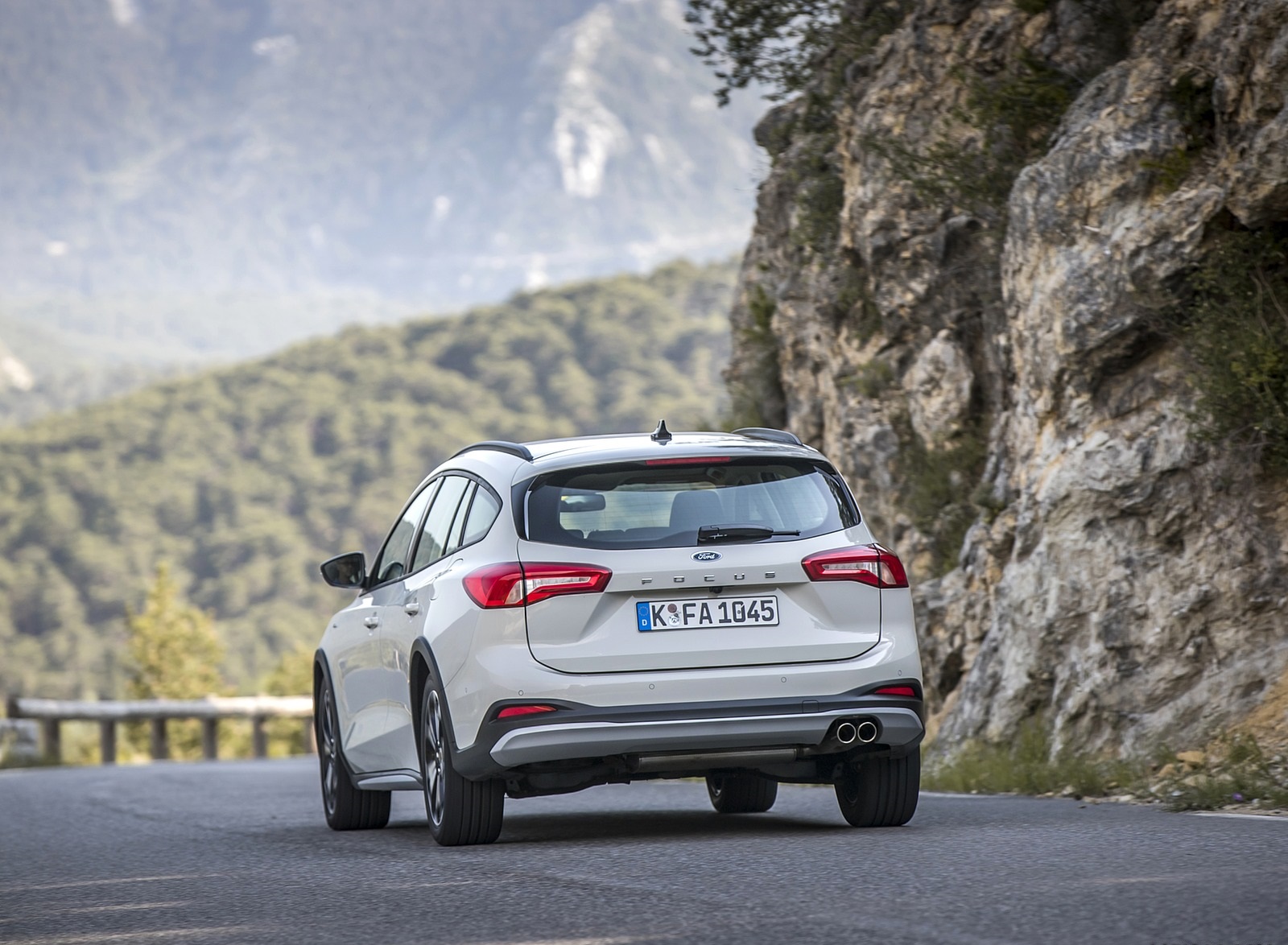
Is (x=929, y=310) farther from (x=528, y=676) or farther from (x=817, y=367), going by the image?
(x=528, y=676)

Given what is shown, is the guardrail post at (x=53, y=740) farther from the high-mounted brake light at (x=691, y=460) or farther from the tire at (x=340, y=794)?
the high-mounted brake light at (x=691, y=460)

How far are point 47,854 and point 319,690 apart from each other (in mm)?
1839

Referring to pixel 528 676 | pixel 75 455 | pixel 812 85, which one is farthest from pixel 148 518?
pixel 528 676

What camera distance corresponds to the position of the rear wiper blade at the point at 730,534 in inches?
297

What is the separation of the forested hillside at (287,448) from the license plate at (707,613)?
11291 cm

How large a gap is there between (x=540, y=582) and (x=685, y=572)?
58cm

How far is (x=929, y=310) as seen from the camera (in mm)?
15398

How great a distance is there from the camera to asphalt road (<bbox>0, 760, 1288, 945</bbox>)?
207 inches

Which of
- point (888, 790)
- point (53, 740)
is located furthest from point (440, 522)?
point (53, 740)

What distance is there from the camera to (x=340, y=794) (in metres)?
9.86

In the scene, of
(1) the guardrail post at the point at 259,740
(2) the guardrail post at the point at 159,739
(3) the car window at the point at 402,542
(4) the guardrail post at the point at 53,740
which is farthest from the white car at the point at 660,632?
(1) the guardrail post at the point at 259,740

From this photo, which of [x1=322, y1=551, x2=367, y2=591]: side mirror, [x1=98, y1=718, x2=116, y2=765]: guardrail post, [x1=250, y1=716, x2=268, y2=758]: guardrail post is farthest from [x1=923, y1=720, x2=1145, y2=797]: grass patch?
[x1=250, y1=716, x2=268, y2=758]: guardrail post

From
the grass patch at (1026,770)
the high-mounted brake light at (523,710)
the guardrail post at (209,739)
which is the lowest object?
the guardrail post at (209,739)

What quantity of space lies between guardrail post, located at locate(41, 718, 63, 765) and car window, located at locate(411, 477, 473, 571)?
16709 mm
